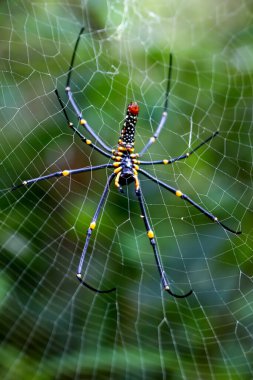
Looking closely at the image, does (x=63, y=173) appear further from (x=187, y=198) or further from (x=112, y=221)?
(x=187, y=198)

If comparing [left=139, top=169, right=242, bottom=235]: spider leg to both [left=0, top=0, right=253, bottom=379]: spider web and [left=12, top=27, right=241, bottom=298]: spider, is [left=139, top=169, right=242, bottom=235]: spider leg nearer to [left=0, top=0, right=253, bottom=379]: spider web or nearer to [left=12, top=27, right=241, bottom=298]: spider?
[left=12, top=27, right=241, bottom=298]: spider

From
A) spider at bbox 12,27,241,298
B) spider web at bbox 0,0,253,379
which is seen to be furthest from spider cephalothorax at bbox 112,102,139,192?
spider web at bbox 0,0,253,379

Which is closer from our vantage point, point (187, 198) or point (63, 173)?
point (63, 173)

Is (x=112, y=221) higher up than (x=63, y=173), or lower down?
lower down

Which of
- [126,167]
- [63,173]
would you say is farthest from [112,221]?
[63,173]

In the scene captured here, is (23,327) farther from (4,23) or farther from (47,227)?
(4,23)

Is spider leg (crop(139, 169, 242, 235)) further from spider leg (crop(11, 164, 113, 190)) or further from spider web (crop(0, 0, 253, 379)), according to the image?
spider leg (crop(11, 164, 113, 190))

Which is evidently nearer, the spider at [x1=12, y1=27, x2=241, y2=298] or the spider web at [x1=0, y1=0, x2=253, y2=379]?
the spider at [x1=12, y1=27, x2=241, y2=298]

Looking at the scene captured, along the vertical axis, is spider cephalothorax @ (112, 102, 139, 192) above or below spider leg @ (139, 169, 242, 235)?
above

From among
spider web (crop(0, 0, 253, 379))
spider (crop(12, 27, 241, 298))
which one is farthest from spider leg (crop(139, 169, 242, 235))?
spider web (crop(0, 0, 253, 379))

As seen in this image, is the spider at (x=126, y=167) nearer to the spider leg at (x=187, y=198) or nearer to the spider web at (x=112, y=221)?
the spider leg at (x=187, y=198)
